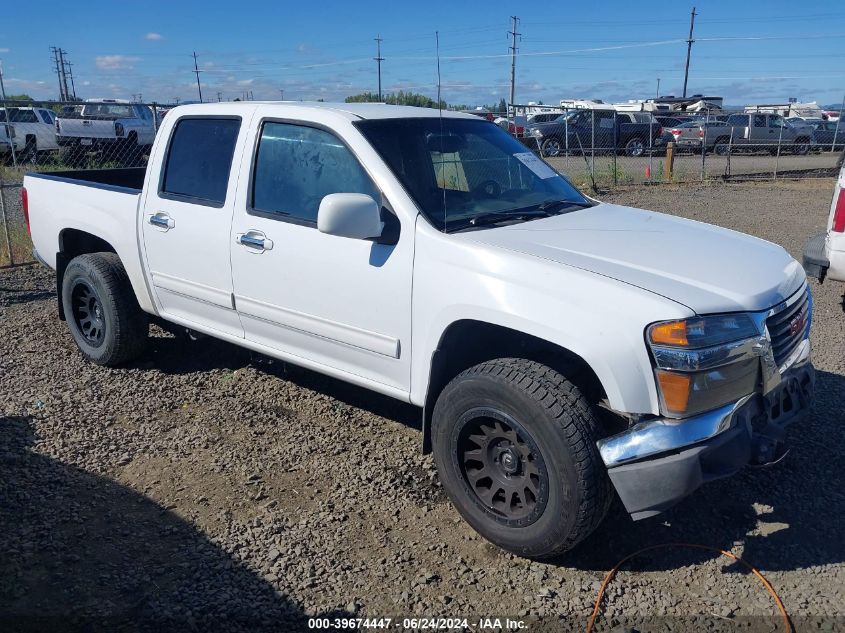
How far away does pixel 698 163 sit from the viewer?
2592cm

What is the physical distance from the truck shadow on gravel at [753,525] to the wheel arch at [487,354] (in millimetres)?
728

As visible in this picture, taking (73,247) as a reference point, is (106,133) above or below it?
below

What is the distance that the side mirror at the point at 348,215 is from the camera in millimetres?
3445

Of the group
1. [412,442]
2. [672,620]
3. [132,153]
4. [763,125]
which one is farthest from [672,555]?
[763,125]

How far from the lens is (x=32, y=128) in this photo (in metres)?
20.8

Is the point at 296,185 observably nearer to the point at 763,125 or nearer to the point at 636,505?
the point at 636,505

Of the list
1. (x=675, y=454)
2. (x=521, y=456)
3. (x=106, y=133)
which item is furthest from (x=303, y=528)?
(x=106, y=133)

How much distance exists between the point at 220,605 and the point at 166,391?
2482mm

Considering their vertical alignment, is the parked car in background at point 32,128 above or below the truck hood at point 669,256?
below

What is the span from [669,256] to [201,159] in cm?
288

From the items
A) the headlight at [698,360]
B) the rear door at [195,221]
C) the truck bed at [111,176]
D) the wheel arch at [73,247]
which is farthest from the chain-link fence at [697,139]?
the headlight at [698,360]

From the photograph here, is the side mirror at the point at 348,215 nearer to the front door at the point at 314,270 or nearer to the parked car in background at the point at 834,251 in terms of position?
the front door at the point at 314,270

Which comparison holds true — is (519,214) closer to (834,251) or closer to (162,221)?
(162,221)

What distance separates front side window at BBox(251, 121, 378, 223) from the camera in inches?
155
